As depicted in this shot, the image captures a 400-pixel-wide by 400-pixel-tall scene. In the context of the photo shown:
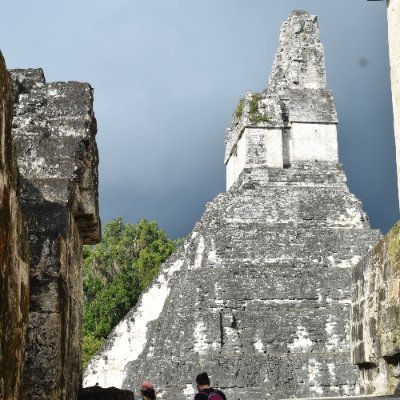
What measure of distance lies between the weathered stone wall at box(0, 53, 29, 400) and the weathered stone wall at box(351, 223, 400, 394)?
3156 millimetres

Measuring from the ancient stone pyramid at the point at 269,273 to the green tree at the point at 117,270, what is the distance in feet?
28.9

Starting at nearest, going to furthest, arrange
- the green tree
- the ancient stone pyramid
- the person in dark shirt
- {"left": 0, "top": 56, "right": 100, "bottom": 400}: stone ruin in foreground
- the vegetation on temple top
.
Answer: {"left": 0, "top": 56, "right": 100, "bottom": 400}: stone ruin in foreground < the person in dark shirt < the ancient stone pyramid < the vegetation on temple top < the green tree

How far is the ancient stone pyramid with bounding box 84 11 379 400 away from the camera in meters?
16.9

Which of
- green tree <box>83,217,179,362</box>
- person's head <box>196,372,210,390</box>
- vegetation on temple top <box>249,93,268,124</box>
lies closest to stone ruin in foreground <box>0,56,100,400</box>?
person's head <box>196,372,210,390</box>

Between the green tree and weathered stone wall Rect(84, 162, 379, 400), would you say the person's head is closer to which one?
weathered stone wall Rect(84, 162, 379, 400)

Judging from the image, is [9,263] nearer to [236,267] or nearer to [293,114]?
[236,267]

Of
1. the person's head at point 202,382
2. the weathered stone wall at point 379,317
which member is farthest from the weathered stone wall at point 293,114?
the person's head at point 202,382

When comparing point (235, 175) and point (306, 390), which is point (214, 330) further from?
point (235, 175)

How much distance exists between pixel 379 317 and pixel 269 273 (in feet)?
44.1

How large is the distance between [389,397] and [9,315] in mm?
3457

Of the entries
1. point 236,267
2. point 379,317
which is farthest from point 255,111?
point 379,317

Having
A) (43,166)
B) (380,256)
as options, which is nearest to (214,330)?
(380,256)

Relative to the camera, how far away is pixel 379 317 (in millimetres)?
5562

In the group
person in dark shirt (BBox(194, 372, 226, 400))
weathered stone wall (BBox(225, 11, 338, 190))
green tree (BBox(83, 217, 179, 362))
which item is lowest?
person in dark shirt (BBox(194, 372, 226, 400))
